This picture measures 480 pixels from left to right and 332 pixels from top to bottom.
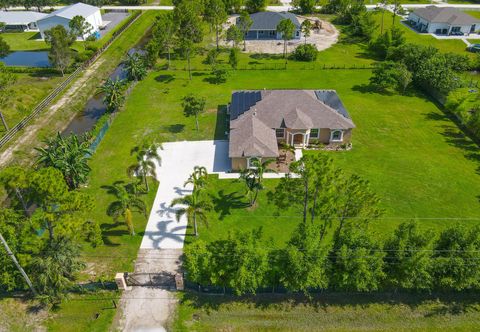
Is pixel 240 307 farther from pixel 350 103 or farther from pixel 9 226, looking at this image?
pixel 350 103

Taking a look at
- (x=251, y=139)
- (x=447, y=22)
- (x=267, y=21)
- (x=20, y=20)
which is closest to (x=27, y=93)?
(x=251, y=139)

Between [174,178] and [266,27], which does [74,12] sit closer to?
[266,27]

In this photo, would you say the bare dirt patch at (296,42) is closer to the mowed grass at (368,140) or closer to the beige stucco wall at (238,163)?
the mowed grass at (368,140)

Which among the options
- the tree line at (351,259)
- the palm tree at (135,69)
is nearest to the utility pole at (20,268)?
the tree line at (351,259)

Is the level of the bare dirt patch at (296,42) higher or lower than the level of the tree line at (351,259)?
higher

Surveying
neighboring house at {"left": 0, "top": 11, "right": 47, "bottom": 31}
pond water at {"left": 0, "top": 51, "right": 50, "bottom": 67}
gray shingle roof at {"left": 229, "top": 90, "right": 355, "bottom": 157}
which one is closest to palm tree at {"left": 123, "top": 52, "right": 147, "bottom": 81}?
pond water at {"left": 0, "top": 51, "right": 50, "bottom": 67}

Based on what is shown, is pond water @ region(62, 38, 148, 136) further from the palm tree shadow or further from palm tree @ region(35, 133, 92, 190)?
the palm tree shadow
